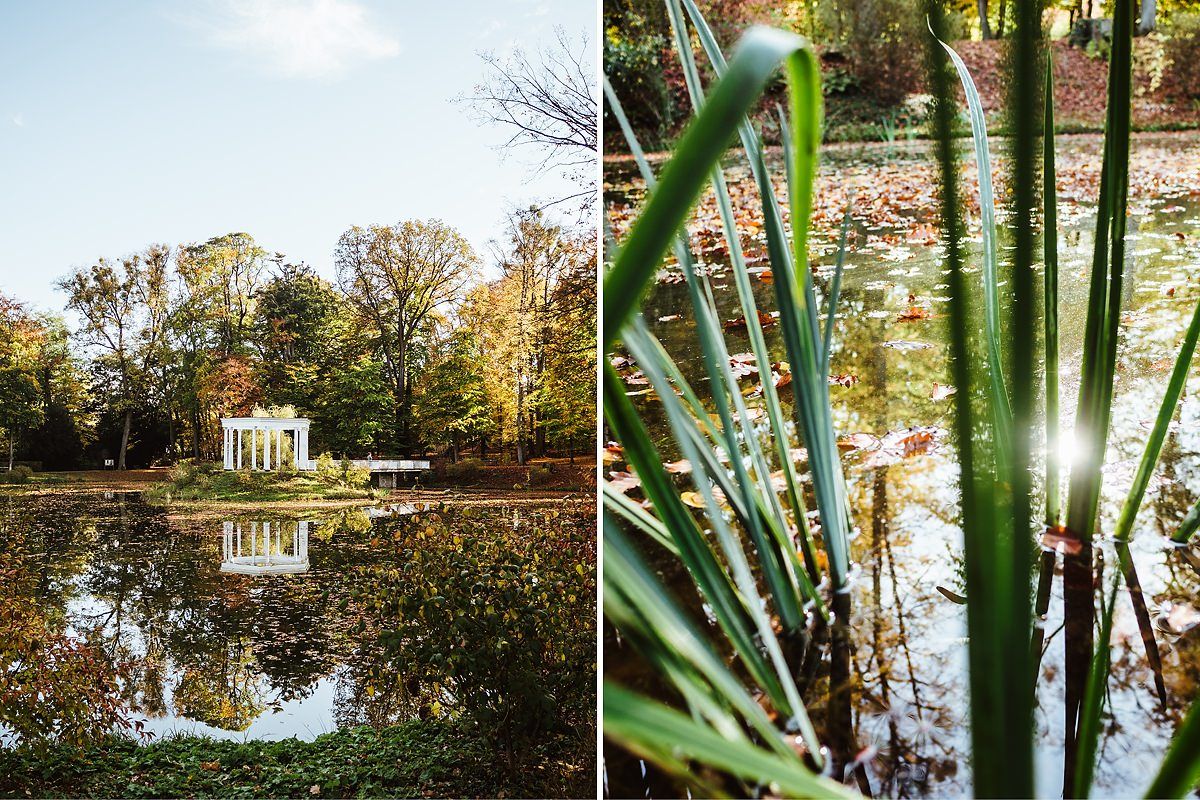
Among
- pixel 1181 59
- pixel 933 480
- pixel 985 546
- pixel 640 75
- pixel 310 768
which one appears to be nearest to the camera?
pixel 985 546

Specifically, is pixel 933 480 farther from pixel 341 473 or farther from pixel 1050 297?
pixel 341 473

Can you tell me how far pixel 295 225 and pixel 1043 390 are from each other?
2.11 metres

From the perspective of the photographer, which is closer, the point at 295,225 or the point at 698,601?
the point at 698,601

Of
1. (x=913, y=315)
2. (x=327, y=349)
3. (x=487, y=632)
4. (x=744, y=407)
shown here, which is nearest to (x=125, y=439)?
(x=327, y=349)

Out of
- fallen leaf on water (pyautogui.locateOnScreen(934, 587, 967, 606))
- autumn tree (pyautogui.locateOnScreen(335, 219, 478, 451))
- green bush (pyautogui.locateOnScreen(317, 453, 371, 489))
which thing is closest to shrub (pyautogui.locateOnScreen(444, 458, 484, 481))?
autumn tree (pyautogui.locateOnScreen(335, 219, 478, 451))

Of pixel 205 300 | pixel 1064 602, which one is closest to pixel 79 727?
pixel 205 300

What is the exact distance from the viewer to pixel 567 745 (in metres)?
2.24

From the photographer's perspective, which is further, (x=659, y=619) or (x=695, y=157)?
(x=659, y=619)

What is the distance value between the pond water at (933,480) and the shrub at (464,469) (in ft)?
2.76

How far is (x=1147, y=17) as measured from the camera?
67.2 inches

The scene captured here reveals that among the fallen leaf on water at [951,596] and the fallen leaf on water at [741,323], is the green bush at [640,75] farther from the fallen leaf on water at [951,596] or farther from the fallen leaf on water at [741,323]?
the fallen leaf on water at [951,596]

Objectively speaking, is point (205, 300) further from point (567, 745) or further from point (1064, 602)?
point (1064, 602)

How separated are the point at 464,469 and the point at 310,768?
98 centimetres

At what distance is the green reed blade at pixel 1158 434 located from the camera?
979mm
